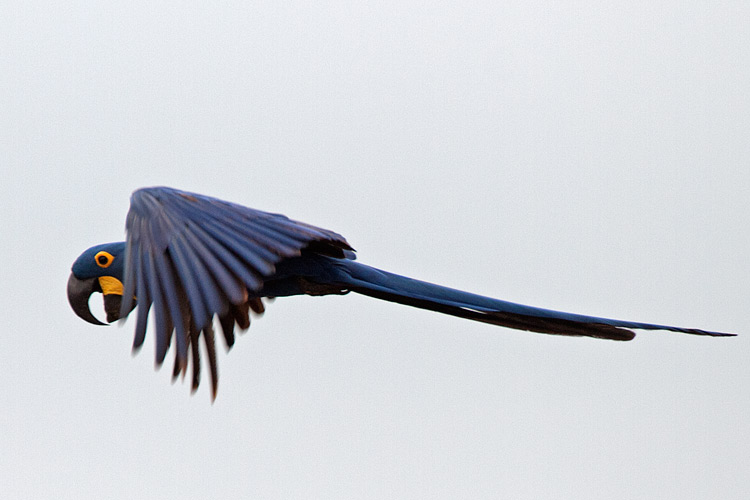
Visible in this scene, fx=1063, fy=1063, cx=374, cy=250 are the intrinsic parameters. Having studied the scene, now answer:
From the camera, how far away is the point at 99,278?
6.47 metres

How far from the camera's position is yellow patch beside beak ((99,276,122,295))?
21.2 ft

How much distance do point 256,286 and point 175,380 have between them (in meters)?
0.56

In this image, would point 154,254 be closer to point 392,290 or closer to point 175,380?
point 175,380

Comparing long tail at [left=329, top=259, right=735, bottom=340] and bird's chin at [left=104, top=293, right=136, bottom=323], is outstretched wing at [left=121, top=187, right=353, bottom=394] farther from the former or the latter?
bird's chin at [left=104, top=293, right=136, bottom=323]

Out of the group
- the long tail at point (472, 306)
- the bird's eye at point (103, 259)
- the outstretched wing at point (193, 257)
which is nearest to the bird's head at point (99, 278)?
the bird's eye at point (103, 259)

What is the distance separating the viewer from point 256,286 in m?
4.95

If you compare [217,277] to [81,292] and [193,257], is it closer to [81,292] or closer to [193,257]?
[193,257]

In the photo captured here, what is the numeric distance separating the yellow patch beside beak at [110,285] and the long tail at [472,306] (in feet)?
4.50

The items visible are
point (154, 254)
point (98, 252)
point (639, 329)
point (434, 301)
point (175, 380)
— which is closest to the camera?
point (175, 380)

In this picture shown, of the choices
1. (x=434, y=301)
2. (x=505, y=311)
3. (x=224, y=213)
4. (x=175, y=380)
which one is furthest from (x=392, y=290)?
(x=175, y=380)

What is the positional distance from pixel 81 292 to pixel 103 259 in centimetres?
26

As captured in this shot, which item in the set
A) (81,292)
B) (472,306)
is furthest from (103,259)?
(472,306)

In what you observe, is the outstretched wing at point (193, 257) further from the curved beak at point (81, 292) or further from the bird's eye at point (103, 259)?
the curved beak at point (81, 292)

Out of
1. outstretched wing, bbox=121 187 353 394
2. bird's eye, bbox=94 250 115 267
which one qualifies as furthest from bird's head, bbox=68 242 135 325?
outstretched wing, bbox=121 187 353 394
